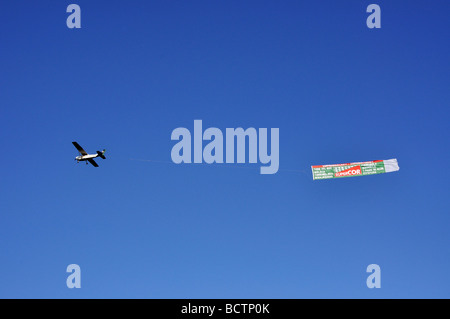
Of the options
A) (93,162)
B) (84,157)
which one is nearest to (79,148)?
(84,157)

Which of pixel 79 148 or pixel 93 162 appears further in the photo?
pixel 93 162

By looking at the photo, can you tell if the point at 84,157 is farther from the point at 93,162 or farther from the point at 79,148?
the point at 93,162

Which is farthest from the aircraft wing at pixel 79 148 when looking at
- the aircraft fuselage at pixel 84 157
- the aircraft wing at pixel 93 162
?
the aircraft wing at pixel 93 162

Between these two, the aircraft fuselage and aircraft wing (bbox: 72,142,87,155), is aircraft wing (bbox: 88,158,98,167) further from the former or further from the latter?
aircraft wing (bbox: 72,142,87,155)

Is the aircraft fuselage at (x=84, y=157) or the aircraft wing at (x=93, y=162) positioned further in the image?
the aircraft wing at (x=93, y=162)

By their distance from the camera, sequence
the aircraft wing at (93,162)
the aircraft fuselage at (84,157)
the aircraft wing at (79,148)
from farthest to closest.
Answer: the aircraft wing at (93,162)
the aircraft fuselage at (84,157)
the aircraft wing at (79,148)

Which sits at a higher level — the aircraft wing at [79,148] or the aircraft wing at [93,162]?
the aircraft wing at [79,148]

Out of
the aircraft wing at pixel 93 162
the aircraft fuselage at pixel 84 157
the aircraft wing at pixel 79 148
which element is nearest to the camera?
the aircraft wing at pixel 79 148

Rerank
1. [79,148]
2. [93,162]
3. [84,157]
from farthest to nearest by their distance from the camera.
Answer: [93,162], [84,157], [79,148]

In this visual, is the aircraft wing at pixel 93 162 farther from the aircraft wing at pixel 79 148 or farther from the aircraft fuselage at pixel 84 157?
the aircraft wing at pixel 79 148

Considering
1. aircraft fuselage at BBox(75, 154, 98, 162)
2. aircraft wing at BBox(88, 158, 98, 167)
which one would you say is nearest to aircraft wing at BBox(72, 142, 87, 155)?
aircraft fuselage at BBox(75, 154, 98, 162)
